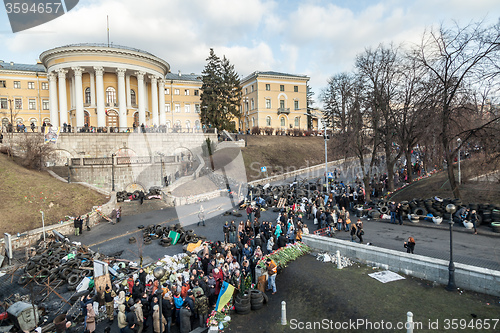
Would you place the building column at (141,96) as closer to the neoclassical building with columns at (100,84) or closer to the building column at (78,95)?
the neoclassical building with columns at (100,84)

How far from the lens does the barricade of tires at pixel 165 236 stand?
17.3 metres

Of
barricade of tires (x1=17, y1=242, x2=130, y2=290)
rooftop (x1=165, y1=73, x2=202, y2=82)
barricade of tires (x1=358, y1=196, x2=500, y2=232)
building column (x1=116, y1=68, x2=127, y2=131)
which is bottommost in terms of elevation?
barricade of tires (x1=17, y1=242, x2=130, y2=290)

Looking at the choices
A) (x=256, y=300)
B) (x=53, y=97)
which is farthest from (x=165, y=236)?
(x=53, y=97)

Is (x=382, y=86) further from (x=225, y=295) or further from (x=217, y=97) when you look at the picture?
(x=217, y=97)

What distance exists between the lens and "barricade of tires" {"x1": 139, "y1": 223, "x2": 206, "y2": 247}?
56.8ft

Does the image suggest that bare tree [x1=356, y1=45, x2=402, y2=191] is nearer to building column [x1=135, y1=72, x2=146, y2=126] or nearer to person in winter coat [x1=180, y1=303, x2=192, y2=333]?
person in winter coat [x1=180, y1=303, x2=192, y2=333]

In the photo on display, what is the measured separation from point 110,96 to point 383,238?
150 feet

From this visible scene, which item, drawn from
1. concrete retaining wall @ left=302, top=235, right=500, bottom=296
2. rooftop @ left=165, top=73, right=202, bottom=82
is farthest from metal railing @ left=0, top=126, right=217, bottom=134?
concrete retaining wall @ left=302, top=235, right=500, bottom=296

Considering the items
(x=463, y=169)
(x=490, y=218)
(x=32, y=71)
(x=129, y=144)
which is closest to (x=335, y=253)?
(x=490, y=218)

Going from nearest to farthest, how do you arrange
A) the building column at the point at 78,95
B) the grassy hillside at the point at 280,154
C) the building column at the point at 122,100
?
the building column at the point at 78,95 < the grassy hillside at the point at 280,154 < the building column at the point at 122,100

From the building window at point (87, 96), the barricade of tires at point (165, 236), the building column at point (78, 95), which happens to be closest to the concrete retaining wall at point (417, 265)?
the barricade of tires at point (165, 236)

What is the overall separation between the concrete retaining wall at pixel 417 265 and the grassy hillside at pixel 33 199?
63.0ft

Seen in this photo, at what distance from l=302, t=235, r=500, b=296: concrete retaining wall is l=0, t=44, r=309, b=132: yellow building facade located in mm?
21961

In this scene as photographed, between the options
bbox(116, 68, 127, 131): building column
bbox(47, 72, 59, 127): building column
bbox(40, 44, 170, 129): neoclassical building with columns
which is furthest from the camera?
bbox(47, 72, 59, 127): building column
